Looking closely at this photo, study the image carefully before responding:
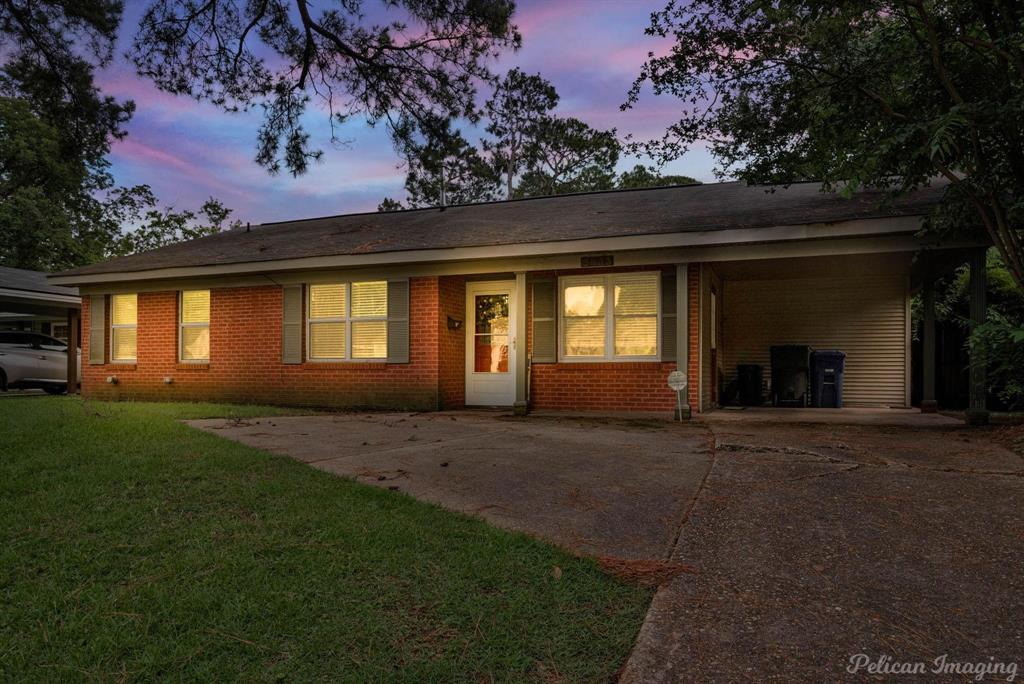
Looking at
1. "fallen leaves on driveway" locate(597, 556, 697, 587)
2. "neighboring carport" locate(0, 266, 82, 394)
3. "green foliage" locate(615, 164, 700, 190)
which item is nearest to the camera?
"fallen leaves on driveway" locate(597, 556, 697, 587)

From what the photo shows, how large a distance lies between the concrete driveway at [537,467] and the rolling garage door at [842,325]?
17.4 feet

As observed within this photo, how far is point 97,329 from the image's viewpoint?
530 inches

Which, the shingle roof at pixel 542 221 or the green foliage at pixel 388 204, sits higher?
the green foliage at pixel 388 204

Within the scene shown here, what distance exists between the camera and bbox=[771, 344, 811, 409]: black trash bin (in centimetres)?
1196

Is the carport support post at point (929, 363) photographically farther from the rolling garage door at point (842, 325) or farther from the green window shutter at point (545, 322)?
the green window shutter at point (545, 322)

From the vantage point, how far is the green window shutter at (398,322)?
1095 cm

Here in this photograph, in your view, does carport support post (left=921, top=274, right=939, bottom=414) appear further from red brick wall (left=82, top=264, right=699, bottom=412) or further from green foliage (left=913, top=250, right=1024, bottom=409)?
red brick wall (left=82, top=264, right=699, bottom=412)

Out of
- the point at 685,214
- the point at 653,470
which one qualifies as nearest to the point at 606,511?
the point at 653,470

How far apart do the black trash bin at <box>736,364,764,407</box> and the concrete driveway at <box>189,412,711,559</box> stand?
436 cm

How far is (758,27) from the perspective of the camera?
313 inches

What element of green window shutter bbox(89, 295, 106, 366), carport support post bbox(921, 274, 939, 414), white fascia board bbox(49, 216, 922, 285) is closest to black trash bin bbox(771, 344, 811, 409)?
carport support post bbox(921, 274, 939, 414)

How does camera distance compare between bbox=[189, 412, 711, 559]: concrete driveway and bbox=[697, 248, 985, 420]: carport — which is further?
bbox=[697, 248, 985, 420]: carport

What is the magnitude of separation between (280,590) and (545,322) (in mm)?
8097

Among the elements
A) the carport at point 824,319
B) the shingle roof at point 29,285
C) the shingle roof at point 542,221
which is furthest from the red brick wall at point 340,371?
the shingle roof at point 29,285
